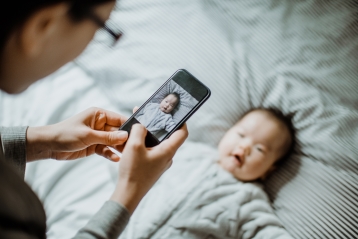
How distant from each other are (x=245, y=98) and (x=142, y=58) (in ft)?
1.27

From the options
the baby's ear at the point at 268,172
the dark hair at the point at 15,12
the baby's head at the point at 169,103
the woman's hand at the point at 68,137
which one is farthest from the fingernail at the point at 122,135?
the baby's ear at the point at 268,172

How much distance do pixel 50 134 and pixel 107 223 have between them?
0.28 meters

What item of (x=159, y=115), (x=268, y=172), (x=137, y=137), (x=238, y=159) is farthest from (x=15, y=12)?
(x=268, y=172)

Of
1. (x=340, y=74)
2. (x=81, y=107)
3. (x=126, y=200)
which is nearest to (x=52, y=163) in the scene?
(x=81, y=107)

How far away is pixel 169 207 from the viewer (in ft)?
3.05

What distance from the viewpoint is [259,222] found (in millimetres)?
955

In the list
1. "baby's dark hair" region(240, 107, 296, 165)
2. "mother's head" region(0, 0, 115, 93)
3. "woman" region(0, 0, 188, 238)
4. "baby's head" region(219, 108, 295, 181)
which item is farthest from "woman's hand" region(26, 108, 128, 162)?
"baby's dark hair" region(240, 107, 296, 165)

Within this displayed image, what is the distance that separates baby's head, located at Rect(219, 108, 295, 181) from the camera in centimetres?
107

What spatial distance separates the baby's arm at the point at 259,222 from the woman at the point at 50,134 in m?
0.40

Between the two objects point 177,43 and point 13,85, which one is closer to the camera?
point 13,85

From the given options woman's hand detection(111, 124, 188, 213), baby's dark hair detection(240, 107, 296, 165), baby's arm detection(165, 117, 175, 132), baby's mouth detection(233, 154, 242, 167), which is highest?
baby's arm detection(165, 117, 175, 132)

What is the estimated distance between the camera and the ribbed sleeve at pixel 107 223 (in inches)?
22.5

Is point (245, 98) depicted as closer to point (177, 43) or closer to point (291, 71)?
point (291, 71)

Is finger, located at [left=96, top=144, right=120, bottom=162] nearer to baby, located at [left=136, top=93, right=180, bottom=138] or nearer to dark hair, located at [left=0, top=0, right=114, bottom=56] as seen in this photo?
baby, located at [left=136, top=93, right=180, bottom=138]
